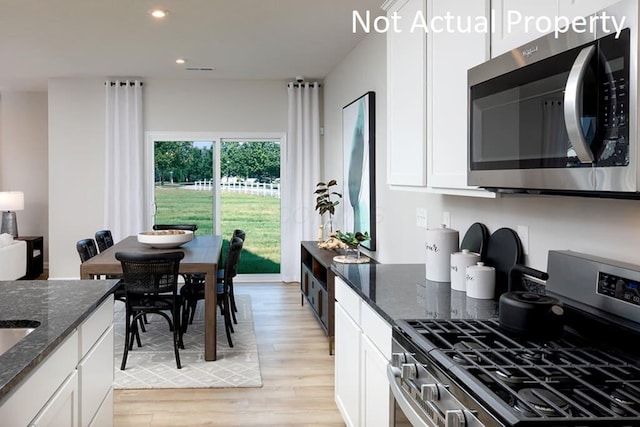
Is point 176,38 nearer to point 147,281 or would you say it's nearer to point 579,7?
point 147,281

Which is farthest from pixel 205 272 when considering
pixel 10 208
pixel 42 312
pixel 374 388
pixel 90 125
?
pixel 10 208

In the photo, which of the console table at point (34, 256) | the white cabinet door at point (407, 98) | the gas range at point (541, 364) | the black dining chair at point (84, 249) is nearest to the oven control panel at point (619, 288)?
the gas range at point (541, 364)

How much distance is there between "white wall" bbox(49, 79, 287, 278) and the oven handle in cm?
592

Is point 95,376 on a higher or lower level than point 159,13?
lower

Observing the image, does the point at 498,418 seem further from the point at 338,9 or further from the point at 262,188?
the point at 262,188

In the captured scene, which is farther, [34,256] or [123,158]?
[34,256]

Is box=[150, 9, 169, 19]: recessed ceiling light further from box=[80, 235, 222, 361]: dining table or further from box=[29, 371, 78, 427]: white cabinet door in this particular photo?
box=[29, 371, 78, 427]: white cabinet door

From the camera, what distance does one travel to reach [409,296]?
2.33 metres

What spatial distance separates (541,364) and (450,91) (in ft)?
4.11

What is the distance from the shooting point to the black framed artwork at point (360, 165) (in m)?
4.82

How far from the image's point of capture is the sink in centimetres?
193

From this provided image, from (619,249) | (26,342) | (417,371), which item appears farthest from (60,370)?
(619,249)

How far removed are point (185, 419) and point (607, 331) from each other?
2476 mm

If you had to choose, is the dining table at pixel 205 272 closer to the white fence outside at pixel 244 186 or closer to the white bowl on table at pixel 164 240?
the white bowl on table at pixel 164 240
